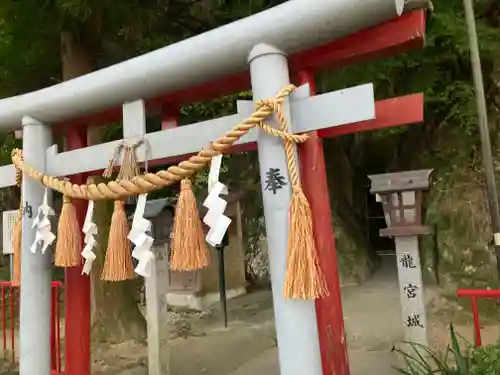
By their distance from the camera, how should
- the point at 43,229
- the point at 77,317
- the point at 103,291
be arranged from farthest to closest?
1. the point at 103,291
2. the point at 77,317
3. the point at 43,229

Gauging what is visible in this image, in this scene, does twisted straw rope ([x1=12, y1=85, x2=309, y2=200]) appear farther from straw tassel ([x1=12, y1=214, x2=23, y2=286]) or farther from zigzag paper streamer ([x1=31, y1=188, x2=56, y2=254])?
straw tassel ([x1=12, y1=214, x2=23, y2=286])

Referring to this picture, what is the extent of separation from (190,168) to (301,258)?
608mm

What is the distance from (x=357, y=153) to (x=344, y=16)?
991 centimetres

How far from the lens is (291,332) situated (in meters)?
1.80

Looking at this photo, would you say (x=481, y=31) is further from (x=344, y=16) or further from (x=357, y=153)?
(x=344, y=16)

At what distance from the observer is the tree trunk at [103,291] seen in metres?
5.63

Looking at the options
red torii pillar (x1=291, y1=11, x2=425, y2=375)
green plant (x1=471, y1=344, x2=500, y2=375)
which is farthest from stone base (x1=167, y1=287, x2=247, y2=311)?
red torii pillar (x1=291, y1=11, x2=425, y2=375)

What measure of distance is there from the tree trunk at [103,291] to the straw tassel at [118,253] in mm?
3463

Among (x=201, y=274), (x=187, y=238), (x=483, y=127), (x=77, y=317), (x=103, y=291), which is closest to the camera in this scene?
(x=187, y=238)

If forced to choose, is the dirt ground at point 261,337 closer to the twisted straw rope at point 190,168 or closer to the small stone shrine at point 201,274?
the small stone shrine at point 201,274

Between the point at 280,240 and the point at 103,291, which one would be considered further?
the point at 103,291

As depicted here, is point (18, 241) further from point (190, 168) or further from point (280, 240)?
point (280, 240)

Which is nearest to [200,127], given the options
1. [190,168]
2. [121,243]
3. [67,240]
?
[190,168]

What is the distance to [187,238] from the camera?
193 cm
